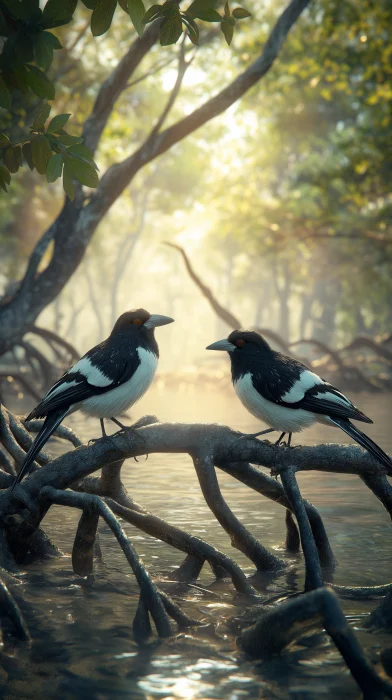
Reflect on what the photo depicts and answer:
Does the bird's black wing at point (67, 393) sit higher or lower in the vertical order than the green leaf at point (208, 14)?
lower

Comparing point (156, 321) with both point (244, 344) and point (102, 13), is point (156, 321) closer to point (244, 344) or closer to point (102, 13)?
point (244, 344)

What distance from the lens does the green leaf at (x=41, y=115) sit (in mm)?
4797

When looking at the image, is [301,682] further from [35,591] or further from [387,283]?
[387,283]

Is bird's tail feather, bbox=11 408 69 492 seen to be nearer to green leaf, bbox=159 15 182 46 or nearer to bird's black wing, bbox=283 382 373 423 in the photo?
bird's black wing, bbox=283 382 373 423

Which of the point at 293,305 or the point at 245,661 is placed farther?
the point at 293,305

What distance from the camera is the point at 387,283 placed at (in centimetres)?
3462

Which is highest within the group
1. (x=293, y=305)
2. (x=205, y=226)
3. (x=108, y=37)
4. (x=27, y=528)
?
(x=293, y=305)

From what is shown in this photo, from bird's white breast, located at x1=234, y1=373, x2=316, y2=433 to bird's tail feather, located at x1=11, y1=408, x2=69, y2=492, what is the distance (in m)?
1.43

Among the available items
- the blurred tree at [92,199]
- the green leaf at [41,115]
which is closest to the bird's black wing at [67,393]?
the green leaf at [41,115]

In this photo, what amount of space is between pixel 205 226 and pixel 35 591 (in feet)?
193

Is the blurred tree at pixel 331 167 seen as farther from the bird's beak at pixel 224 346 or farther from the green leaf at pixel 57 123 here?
the green leaf at pixel 57 123

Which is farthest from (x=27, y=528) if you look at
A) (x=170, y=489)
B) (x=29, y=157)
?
(x=170, y=489)

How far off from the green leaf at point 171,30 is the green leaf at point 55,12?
23.0 inches

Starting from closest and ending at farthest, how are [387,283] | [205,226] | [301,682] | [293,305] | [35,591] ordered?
[301,682], [35,591], [387,283], [205,226], [293,305]
